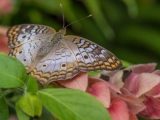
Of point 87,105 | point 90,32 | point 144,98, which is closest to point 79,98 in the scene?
point 87,105

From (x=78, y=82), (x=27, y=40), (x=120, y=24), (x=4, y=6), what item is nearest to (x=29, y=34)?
(x=27, y=40)

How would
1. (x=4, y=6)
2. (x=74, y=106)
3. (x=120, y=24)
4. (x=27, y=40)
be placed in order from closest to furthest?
(x=74, y=106)
(x=27, y=40)
(x=4, y=6)
(x=120, y=24)

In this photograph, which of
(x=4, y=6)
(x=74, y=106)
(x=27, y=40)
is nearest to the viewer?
(x=74, y=106)

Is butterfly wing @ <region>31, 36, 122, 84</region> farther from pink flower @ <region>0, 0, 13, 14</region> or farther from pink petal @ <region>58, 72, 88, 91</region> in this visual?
pink flower @ <region>0, 0, 13, 14</region>

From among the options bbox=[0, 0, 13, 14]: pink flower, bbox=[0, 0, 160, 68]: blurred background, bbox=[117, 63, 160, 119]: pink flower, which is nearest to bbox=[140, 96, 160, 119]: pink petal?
bbox=[117, 63, 160, 119]: pink flower

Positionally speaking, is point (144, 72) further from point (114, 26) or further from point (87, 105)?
point (114, 26)

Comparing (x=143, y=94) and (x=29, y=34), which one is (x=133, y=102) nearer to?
(x=143, y=94)
